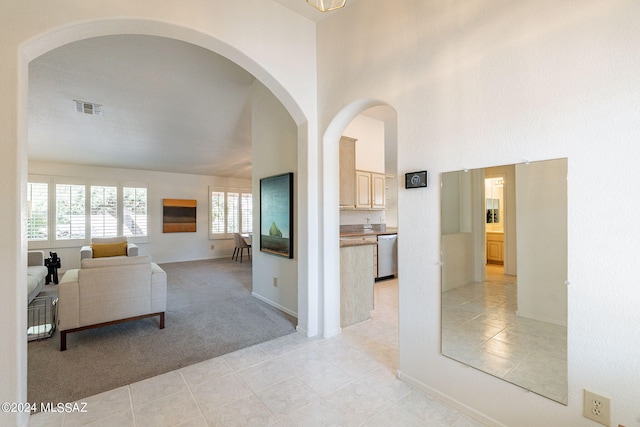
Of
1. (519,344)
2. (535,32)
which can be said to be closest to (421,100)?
(535,32)

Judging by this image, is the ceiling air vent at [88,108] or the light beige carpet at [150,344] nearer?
the light beige carpet at [150,344]

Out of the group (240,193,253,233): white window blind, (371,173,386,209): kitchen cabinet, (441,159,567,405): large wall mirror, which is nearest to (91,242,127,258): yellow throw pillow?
(240,193,253,233): white window blind

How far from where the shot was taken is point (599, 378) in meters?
1.34

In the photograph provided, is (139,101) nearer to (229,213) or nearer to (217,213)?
(217,213)

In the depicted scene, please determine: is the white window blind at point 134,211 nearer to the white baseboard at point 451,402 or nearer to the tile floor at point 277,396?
the tile floor at point 277,396

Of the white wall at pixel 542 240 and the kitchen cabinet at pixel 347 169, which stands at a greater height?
the kitchen cabinet at pixel 347 169

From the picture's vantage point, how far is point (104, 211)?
711cm

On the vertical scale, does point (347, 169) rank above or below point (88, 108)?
below

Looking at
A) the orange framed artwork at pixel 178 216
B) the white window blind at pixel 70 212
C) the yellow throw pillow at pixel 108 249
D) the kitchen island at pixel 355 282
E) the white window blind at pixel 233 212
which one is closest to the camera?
the kitchen island at pixel 355 282

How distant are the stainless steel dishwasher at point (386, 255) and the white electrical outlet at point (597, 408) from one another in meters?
3.76

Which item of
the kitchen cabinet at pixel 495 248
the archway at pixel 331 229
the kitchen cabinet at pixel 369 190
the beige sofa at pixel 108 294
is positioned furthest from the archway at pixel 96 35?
the kitchen cabinet at pixel 369 190

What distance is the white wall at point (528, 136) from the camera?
1.29m

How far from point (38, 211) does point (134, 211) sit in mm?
1819

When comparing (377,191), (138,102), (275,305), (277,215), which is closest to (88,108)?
(138,102)
